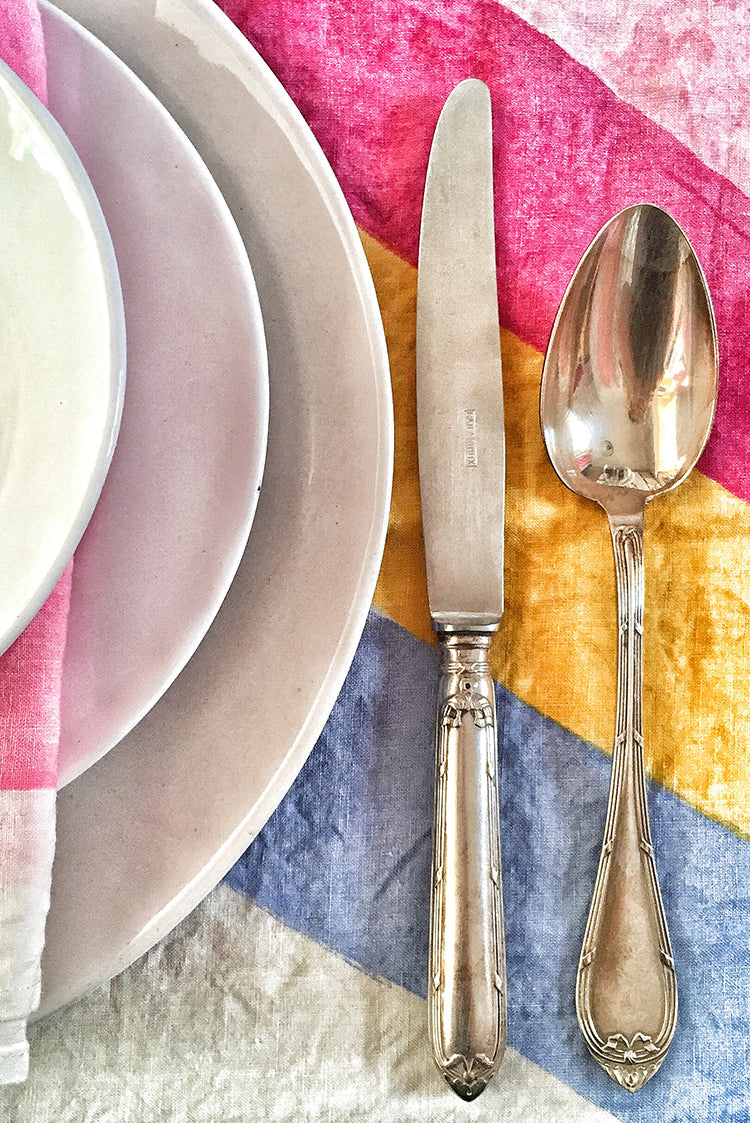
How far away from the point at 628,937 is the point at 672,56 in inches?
14.8

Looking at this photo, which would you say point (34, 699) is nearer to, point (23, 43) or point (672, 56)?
point (23, 43)

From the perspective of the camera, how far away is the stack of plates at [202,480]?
32cm

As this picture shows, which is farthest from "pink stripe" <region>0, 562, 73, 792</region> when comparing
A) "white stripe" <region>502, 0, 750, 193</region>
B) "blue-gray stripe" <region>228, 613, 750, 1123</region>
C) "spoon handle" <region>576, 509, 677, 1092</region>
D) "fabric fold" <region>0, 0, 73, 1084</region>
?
"white stripe" <region>502, 0, 750, 193</region>

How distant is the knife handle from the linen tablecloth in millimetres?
18

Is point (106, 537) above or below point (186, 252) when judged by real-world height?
below

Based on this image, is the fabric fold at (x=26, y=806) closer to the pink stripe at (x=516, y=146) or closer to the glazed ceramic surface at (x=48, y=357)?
the glazed ceramic surface at (x=48, y=357)

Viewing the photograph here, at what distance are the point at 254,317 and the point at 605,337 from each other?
15 cm

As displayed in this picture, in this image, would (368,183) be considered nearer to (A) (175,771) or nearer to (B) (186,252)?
(B) (186,252)

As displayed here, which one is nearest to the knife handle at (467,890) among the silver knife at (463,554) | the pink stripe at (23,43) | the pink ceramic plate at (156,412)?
the silver knife at (463,554)

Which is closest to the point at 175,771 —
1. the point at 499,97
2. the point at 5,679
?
the point at 5,679

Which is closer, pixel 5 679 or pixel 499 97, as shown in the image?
pixel 5 679

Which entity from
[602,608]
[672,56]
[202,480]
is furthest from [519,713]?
[672,56]

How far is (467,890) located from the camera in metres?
0.35

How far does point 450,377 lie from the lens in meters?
0.37
